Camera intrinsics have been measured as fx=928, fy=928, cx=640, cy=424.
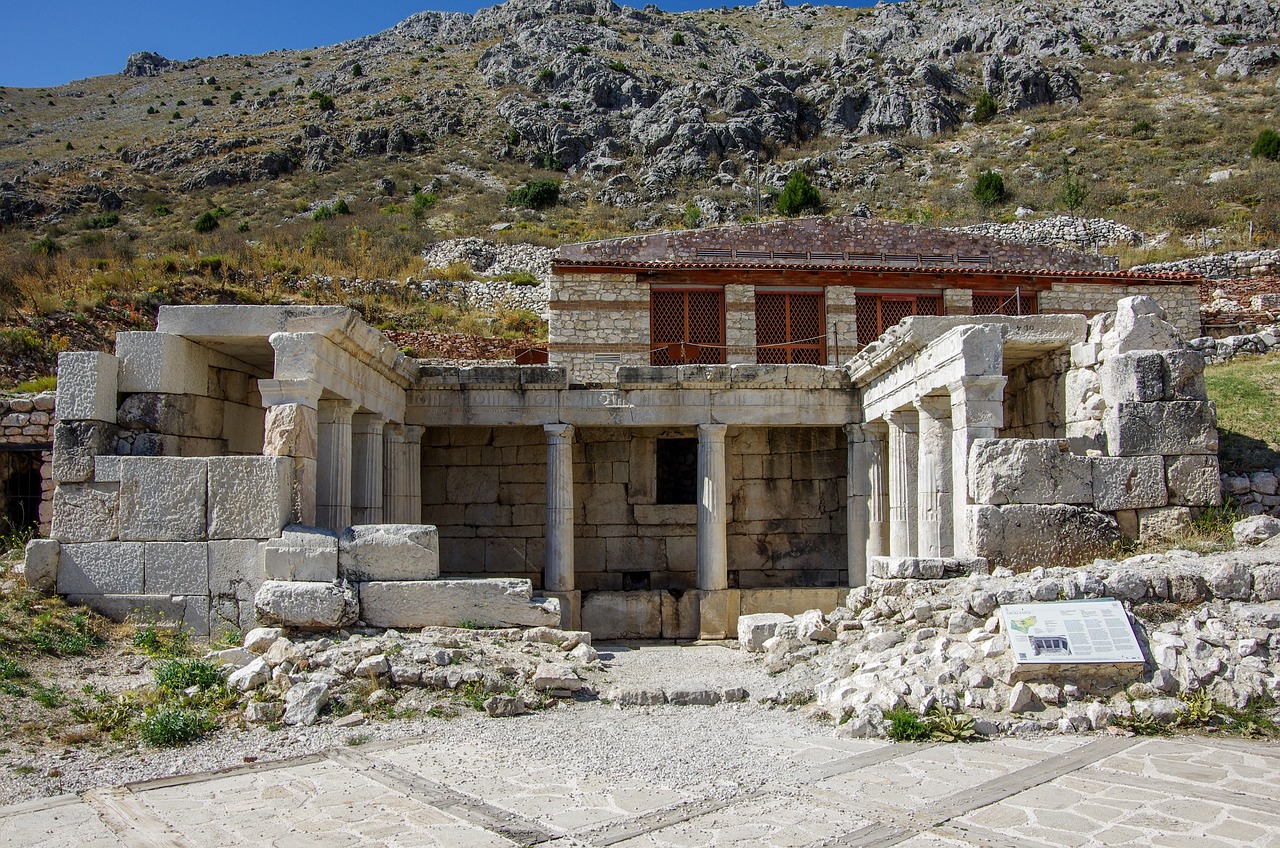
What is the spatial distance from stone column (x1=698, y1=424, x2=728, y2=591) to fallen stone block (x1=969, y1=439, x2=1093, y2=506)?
16.4 feet

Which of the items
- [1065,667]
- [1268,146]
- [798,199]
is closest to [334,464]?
[1065,667]

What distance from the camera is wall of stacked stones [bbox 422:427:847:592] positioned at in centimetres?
1541

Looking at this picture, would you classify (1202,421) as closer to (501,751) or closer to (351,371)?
(501,751)

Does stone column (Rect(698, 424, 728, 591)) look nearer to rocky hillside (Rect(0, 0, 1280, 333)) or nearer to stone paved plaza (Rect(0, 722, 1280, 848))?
stone paved plaza (Rect(0, 722, 1280, 848))

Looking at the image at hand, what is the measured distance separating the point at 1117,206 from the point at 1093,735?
109ft

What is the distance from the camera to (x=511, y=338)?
2330cm

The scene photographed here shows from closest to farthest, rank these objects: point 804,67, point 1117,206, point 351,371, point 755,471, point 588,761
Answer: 1. point 588,761
2. point 351,371
3. point 755,471
4. point 1117,206
5. point 804,67

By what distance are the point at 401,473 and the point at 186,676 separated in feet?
20.1

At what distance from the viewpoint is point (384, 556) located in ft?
29.4

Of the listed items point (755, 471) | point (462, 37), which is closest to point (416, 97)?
point (462, 37)

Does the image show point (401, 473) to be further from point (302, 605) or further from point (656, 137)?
point (656, 137)

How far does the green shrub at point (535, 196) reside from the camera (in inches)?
1620

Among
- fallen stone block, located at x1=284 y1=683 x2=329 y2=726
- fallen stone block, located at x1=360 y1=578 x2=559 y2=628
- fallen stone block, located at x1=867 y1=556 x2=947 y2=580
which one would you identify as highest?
fallen stone block, located at x1=867 y1=556 x2=947 y2=580

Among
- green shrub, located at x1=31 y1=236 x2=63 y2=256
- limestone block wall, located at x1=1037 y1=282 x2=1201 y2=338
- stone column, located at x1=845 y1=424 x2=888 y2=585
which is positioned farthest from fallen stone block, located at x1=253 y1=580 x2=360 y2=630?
green shrub, located at x1=31 y1=236 x2=63 y2=256
